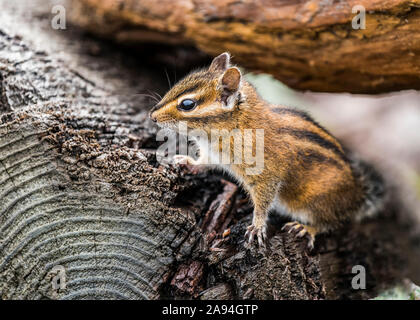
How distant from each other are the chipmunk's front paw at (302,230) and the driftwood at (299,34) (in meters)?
1.76

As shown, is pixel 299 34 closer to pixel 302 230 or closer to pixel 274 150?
pixel 274 150

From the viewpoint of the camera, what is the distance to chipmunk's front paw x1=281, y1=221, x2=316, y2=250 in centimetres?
399

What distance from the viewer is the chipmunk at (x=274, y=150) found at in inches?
154

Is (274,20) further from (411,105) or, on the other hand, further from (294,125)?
(411,105)

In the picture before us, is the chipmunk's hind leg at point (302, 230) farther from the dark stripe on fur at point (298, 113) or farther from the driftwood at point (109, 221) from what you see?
the dark stripe on fur at point (298, 113)

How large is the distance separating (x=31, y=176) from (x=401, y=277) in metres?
4.00

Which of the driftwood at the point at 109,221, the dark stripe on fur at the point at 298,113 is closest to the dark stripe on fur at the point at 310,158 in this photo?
the dark stripe on fur at the point at 298,113

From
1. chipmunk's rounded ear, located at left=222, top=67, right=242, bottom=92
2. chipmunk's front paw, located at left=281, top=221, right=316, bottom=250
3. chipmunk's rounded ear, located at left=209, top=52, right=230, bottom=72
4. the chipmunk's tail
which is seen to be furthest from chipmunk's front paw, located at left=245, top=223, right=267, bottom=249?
the chipmunk's tail

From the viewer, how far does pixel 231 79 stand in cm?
387

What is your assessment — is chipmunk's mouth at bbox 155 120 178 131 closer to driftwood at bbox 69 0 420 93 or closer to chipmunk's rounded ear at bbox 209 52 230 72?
chipmunk's rounded ear at bbox 209 52 230 72

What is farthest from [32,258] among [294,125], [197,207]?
[294,125]

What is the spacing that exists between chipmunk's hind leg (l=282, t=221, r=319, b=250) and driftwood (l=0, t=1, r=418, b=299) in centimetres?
9

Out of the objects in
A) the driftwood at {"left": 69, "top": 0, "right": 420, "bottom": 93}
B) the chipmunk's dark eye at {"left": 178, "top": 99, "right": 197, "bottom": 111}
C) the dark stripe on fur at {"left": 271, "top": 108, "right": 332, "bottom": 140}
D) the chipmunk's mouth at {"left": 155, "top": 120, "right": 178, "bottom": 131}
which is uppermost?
the driftwood at {"left": 69, "top": 0, "right": 420, "bottom": 93}

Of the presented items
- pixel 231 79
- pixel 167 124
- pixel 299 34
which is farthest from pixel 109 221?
pixel 299 34
